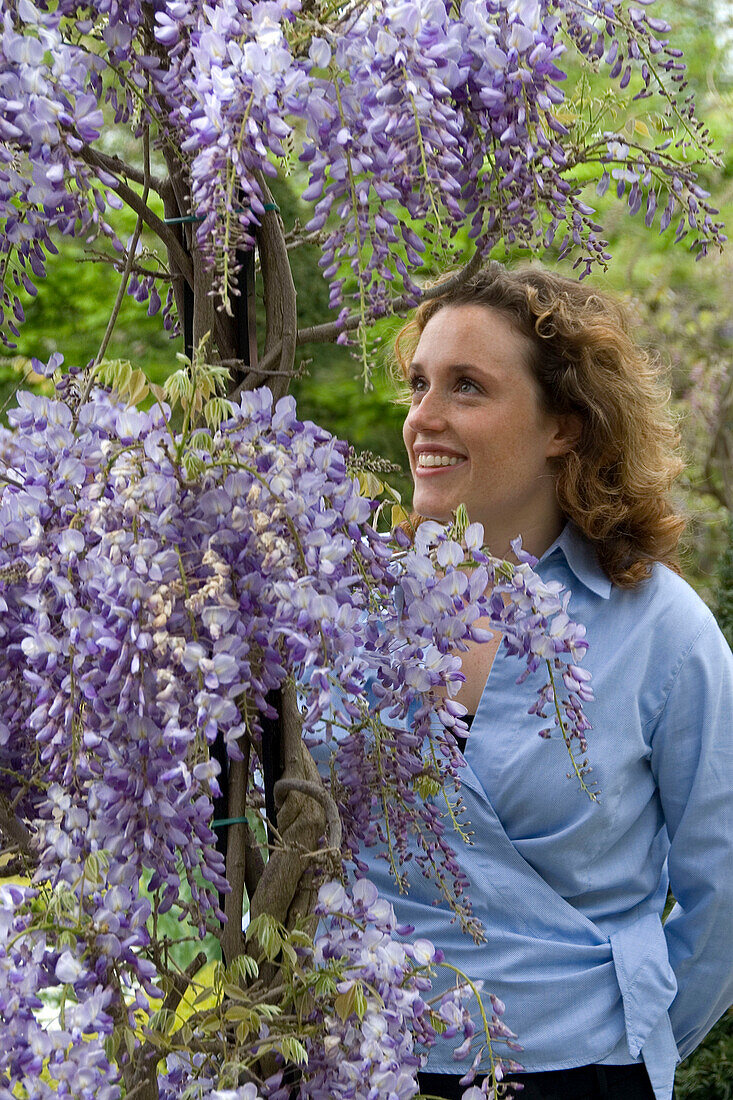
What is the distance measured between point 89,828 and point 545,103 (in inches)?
27.8

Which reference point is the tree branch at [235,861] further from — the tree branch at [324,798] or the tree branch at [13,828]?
the tree branch at [13,828]

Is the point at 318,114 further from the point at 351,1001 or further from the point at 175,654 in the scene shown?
the point at 351,1001

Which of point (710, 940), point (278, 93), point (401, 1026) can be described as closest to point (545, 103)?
point (278, 93)

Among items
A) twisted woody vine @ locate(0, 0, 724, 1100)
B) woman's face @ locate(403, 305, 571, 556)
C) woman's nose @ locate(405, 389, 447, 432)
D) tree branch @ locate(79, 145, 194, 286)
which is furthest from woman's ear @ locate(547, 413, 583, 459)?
tree branch @ locate(79, 145, 194, 286)

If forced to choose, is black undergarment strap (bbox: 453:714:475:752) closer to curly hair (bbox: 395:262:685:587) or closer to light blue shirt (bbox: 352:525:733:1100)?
light blue shirt (bbox: 352:525:733:1100)

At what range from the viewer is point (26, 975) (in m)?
0.98

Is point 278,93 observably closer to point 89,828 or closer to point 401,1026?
point 89,828

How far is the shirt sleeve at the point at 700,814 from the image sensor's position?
5.34ft

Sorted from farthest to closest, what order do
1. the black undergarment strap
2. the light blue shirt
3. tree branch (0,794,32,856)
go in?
the black undergarment strap, the light blue shirt, tree branch (0,794,32,856)

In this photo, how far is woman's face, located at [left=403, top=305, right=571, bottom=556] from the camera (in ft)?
5.59

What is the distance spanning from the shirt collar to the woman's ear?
112 millimetres

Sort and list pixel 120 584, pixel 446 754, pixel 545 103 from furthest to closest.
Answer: pixel 446 754 → pixel 545 103 → pixel 120 584

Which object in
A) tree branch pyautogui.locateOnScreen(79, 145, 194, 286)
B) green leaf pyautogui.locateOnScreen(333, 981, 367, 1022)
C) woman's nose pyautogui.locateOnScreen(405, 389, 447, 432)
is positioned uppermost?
tree branch pyautogui.locateOnScreen(79, 145, 194, 286)

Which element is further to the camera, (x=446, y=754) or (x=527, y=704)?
Answer: (x=527, y=704)
